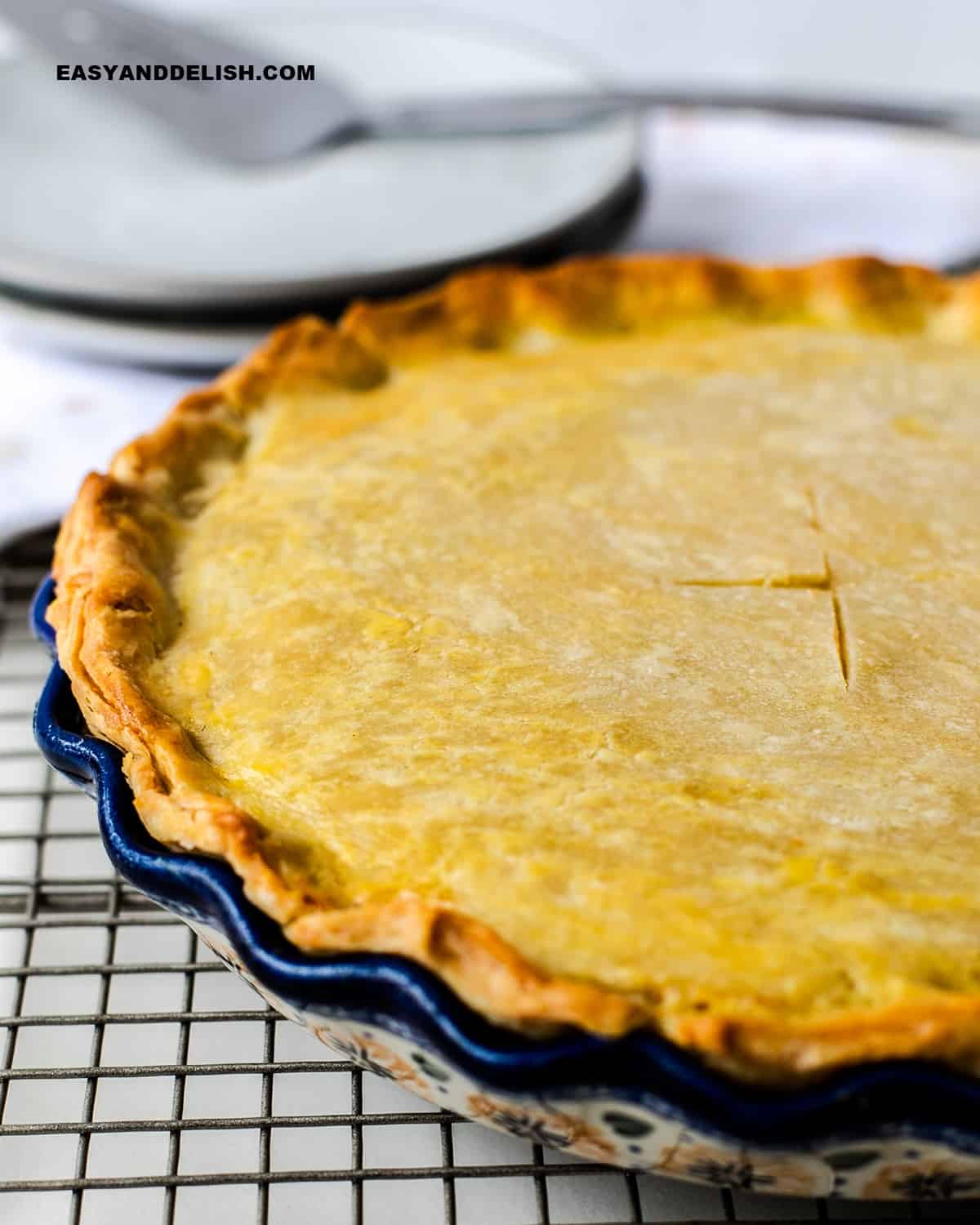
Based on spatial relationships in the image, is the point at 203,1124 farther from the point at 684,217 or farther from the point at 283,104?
the point at 684,217

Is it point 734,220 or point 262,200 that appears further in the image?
point 734,220

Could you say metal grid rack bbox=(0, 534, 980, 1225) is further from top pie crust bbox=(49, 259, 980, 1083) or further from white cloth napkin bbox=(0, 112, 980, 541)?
white cloth napkin bbox=(0, 112, 980, 541)

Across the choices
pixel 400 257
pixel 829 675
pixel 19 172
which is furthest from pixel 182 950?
pixel 19 172

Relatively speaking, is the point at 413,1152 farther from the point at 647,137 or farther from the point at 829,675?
the point at 647,137

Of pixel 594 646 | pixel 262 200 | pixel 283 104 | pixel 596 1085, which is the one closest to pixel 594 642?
pixel 594 646

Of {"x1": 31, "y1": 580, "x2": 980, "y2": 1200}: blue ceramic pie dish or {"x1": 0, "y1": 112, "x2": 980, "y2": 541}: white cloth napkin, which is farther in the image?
{"x1": 0, "y1": 112, "x2": 980, "y2": 541}: white cloth napkin

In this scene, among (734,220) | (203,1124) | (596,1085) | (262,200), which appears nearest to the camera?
(596,1085)

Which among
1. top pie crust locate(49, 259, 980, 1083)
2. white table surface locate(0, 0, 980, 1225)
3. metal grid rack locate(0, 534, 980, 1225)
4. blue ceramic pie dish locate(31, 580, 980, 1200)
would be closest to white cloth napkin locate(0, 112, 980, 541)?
white table surface locate(0, 0, 980, 1225)
